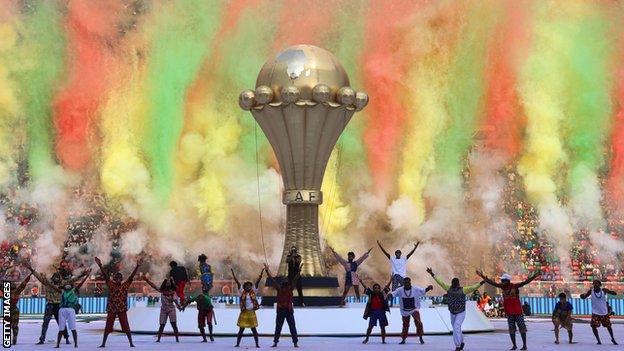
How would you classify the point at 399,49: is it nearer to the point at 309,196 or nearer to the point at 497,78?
the point at 497,78

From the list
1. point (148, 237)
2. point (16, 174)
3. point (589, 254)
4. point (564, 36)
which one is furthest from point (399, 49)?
point (589, 254)

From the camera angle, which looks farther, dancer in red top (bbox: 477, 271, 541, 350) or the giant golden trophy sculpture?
the giant golden trophy sculpture

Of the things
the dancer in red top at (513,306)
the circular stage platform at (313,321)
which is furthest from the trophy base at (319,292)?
the dancer in red top at (513,306)

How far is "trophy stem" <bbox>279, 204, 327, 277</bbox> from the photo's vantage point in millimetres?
36875

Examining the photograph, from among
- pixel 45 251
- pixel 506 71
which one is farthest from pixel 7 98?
pixel 506 71

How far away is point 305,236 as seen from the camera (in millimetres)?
37156

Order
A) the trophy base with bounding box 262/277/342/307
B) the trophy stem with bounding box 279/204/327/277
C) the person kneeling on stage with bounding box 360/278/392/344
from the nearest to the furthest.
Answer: the person kneeling on stage with bounding box 360/278/392/344 → the trophy base with bounding box 262/277/342/307 → the trophy stem with bounding box 279/204/327/277

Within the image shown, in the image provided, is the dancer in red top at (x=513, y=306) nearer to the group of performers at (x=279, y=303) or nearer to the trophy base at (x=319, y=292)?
the group of performers at (x=279, y=303)

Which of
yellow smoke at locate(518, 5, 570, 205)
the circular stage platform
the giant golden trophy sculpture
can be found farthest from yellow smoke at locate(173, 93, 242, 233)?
the circular stage platform

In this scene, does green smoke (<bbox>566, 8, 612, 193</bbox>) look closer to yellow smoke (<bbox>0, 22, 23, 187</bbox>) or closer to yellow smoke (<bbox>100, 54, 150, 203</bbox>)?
yellow smoke (<bbox>100, 54, 150, 203</bbox>)

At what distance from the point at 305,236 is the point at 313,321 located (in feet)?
19.7

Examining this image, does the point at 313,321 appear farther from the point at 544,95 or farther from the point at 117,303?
the point at 544,95

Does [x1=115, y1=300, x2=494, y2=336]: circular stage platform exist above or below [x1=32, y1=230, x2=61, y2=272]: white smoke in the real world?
below

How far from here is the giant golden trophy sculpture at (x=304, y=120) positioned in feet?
120
